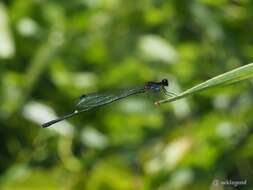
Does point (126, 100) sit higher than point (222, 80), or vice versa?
point (126, 100)

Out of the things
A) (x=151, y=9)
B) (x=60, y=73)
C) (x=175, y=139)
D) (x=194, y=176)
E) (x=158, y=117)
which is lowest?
(x=194, y=176)

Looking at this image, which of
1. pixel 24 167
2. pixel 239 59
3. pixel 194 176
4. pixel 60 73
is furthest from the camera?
pixel 60 73

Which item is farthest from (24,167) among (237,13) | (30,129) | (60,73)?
(237,13)

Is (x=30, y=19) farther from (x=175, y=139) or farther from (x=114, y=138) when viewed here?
(x=175, y=139)

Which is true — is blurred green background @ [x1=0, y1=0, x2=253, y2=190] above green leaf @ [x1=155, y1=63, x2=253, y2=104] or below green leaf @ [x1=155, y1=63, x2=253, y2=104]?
above

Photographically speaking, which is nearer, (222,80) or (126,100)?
(222,80)
